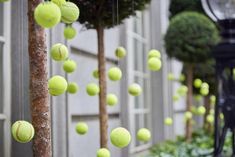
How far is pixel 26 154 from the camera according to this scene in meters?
2.20

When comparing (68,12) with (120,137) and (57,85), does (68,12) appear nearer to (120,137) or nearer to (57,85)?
(57,85)

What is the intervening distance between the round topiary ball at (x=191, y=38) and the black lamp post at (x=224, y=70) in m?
1.28

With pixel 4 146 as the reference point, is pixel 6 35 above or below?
above

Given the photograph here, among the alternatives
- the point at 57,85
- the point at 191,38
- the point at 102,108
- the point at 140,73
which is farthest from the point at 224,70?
the point at 140,73

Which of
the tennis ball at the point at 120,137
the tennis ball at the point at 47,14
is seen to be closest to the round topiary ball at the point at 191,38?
the tennis ball at the point at 120,137

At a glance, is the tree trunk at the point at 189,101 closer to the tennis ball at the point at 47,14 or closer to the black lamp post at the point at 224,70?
the black lamp post at the point at 224,70

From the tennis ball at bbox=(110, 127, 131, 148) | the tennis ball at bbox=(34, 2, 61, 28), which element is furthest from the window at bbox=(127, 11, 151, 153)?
the tennis ball at bbox=(34, 2, 61, 28)

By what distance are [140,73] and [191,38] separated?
954 mm

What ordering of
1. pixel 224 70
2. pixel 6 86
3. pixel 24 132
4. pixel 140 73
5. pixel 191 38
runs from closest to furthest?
pixel 24 132
pixel 6 86
pixel 224 70
pixel 191 38
pixel 140 73

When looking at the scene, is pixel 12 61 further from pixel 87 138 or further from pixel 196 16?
pixel 196 16

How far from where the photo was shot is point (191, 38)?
435cm

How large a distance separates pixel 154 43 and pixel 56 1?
4.16 metres

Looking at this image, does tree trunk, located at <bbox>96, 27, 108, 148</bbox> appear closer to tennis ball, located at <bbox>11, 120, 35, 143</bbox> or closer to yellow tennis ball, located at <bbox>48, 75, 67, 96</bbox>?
yellow tennis ball, located at <bbox>48, 75, 67, 96</bbox>

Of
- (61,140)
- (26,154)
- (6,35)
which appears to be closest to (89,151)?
(61,140)
